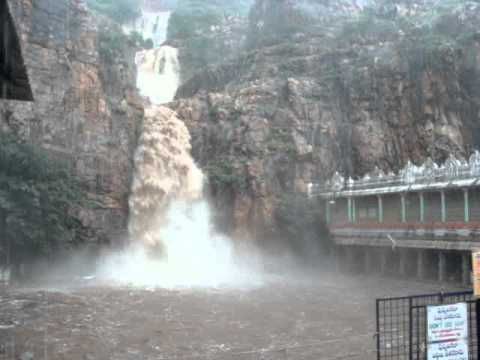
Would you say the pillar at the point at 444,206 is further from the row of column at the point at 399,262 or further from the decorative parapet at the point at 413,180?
the row of column at the point at 399,262

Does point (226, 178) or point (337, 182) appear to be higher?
point (226, 178)

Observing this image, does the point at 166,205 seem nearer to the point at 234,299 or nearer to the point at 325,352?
the point at 234,299

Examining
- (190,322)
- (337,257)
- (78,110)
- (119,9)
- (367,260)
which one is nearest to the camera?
(190,322)

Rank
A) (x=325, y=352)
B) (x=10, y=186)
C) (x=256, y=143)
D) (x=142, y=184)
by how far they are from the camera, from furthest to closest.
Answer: (x=256, y=143)
(x=142, y=184)
(x=10, y=186)
(x=325, y=352)

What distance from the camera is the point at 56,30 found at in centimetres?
4028

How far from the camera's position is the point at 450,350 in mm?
7707

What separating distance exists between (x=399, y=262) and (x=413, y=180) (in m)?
5.39

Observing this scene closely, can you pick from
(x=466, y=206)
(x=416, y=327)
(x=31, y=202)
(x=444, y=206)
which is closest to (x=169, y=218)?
(x=31, y=202)

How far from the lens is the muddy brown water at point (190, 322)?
1617 cm

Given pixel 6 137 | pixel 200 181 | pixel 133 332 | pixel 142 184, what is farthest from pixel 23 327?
pixel 200 181

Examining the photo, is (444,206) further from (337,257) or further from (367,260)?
(337,257)

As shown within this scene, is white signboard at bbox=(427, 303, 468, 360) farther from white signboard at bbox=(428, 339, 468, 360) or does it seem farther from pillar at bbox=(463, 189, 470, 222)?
pillar at bbox=(463, 189, 470, 222)

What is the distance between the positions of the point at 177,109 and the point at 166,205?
9775 mm

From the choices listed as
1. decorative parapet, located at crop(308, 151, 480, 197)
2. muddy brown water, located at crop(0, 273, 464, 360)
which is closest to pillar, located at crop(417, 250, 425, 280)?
muddy brown water, located at crop(0, 273, 464, 360)
